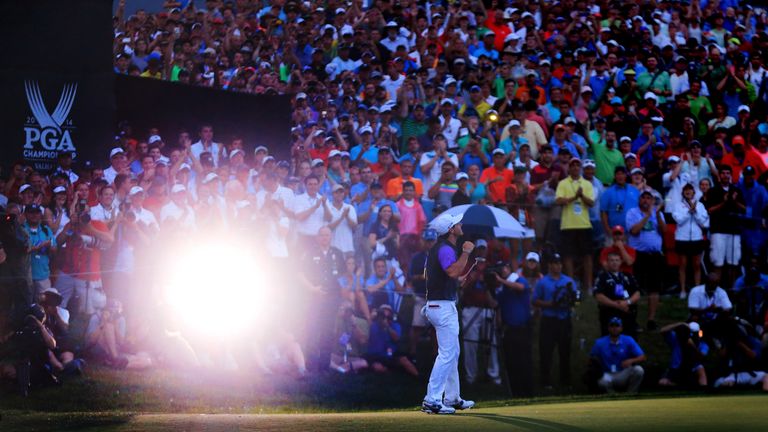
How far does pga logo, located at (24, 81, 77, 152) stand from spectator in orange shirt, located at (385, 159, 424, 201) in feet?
18.2

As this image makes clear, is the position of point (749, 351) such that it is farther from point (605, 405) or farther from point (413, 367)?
point (413, 367)

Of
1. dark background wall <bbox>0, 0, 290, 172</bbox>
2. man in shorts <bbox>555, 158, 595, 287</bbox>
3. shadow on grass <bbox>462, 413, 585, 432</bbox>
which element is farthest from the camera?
man in shorts <bbox>555, 158, 595, 287</bbox>

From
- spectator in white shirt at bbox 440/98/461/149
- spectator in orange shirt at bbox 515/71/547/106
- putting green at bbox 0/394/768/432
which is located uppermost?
spectator in orange shirt at bbox 515/71/547/106

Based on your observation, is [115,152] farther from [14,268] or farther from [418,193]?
[418,193]

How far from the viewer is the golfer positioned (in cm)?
1273

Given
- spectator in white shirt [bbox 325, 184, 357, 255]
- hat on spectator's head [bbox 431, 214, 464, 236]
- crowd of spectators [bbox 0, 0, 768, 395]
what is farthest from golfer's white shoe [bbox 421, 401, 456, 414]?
spectator in white shirt [bbox 325, 184, 357, 255]

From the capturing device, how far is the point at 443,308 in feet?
42.1

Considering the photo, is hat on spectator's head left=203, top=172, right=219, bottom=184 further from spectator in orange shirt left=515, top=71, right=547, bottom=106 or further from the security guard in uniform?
spectator in orange shirt left=515, top=71, right=547, bottom=106

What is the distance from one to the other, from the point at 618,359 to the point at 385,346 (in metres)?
3.77

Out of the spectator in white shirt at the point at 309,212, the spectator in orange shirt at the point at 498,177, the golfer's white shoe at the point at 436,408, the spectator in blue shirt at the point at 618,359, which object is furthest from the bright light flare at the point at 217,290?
the spectator in blue shirt at the point at 618,359

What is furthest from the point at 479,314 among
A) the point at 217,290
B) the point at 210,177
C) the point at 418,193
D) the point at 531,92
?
the point at 531,92

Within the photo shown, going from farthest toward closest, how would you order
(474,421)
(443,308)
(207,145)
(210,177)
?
(207,145) → (210,177) → (443,308) → (474,421)

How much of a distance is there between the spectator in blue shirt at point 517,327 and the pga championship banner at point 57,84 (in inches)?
254

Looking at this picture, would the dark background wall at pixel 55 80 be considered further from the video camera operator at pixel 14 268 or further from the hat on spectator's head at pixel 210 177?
the hat on spectator's head at pixel 210 177
